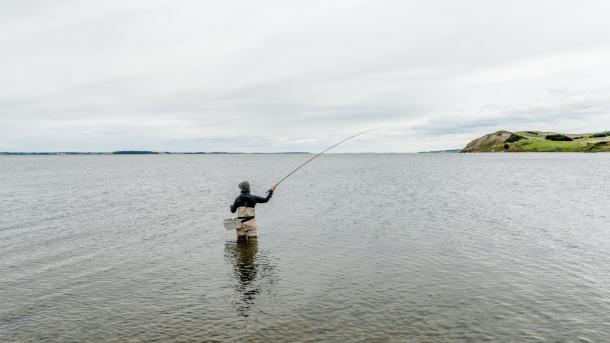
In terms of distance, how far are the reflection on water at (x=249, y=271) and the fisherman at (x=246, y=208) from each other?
2.09 ft

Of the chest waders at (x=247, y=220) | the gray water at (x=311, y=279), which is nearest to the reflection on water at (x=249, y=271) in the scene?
the gray water at (x=311, y=279)

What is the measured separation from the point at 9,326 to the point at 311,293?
9886 mm

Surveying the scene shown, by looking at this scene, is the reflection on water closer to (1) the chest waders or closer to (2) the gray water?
(2) the gray water

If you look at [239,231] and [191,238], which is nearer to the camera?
[239,231]

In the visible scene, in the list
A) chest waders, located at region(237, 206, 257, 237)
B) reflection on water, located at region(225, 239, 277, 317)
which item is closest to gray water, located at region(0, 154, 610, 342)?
reflection on water, located at region(225, 239, 277, 317)

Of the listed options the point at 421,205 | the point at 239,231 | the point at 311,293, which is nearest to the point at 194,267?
the point at 239,231

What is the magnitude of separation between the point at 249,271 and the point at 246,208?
522 centimetres

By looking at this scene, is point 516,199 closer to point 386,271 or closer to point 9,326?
point 386,271

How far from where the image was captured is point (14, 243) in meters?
25.4

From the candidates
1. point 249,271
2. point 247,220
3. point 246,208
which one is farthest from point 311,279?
point 247,220

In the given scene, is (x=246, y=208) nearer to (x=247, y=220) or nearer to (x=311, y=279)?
(x=247, y=220)

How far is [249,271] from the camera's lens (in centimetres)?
1916

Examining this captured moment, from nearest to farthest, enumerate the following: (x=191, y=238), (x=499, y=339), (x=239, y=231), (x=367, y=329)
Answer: (x=499, y=339)
(x=367, y=329)
(x=239, y=231)
(x=191, y=238)

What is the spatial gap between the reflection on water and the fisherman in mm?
638
